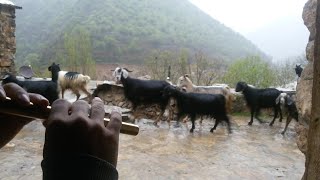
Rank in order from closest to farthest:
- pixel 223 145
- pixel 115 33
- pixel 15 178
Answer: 1. pixel 15 178
2. pixel 223 145
3. pixel 115 33

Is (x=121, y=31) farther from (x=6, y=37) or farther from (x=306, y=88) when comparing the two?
(x=306, y=88)

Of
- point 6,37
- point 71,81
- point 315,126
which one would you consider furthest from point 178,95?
point 315,126

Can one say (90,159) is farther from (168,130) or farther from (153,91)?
(153,91)

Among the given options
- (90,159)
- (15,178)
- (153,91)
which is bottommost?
(15,178)

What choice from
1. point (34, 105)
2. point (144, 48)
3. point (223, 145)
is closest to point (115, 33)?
point (144, 48)

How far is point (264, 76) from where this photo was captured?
1395 cm

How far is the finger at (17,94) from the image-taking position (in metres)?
0.80

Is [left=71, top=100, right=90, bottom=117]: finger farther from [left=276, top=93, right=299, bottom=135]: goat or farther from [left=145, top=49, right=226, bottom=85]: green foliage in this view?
[left=145, top=49, right=226, bottom=85]: green foliage

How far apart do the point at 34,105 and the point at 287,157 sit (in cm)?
604

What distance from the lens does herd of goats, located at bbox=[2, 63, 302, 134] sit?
8141 millimetres

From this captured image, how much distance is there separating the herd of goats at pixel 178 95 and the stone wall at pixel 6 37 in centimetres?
141

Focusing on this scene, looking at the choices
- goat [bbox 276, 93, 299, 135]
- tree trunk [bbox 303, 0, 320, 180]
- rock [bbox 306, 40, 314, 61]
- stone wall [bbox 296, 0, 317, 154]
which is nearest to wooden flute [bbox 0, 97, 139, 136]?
tree trunk [bbox 303, 0, 320, 180]

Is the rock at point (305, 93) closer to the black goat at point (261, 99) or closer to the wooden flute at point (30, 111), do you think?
the wooden flute at point (30, 111)

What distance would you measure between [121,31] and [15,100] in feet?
112
